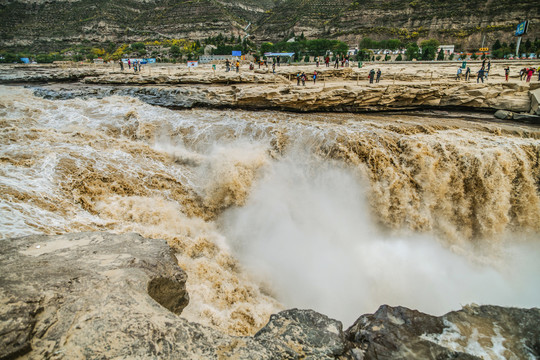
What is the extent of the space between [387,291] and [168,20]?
8713cm

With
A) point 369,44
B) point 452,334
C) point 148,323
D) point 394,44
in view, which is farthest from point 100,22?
point 452,334

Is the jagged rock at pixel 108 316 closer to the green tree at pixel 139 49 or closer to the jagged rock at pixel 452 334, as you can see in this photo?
the jagged rock at pixel 452 334

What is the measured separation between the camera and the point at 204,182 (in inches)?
377

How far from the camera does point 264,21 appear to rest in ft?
249

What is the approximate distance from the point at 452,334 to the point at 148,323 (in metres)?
3.82

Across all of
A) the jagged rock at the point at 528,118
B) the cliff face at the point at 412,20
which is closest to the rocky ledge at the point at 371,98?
the jagged rock at the point at 528,118

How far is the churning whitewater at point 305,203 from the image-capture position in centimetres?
721

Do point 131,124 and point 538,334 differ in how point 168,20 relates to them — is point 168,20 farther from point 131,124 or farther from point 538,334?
point 538,334

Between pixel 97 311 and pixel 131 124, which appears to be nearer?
pixel 97 311

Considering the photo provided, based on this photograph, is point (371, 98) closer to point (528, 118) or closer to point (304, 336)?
point (528, 118)

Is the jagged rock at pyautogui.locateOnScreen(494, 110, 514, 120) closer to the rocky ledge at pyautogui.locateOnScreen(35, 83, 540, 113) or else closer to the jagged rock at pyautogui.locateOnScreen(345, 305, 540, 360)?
the rocky ledge at pyautogui.locateOnScreen(35, 83, 540, 113)

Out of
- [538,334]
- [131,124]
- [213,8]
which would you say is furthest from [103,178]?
[213,8]

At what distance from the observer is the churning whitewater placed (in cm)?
721

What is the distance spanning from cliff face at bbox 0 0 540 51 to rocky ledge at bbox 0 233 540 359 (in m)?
59.2
